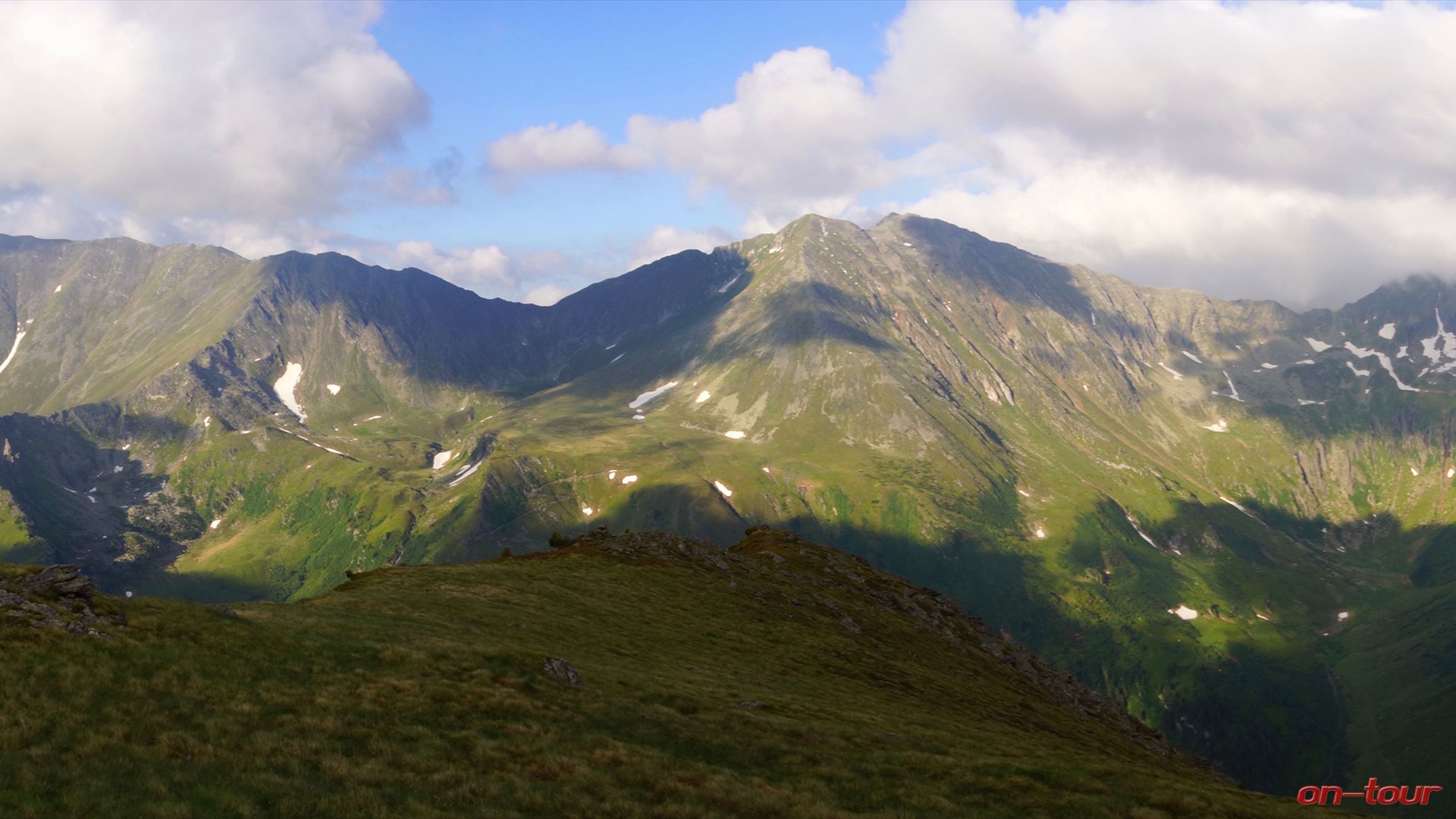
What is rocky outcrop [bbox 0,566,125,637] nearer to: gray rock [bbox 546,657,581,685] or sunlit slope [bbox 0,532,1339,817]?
sunlit slope [bbox 0,532,1339,817]

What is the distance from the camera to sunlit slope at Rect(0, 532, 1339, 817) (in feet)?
81.2

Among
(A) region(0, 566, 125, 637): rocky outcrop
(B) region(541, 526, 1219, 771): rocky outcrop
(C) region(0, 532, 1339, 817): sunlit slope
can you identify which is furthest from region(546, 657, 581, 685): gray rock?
(B) region(541, 526, 1219, 771): rocky outcrop

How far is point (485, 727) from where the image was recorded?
106ft

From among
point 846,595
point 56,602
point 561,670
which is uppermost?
point 846,595

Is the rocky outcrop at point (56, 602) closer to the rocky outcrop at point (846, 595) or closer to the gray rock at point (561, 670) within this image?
the gray rock at point (561, 670)

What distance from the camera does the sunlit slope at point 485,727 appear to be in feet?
81.2

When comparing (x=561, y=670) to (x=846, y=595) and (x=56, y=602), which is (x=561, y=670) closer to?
(x=56, y=602)

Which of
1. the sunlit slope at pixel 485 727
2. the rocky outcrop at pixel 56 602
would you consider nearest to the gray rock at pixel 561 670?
the sunlit slope at pixel 485 727

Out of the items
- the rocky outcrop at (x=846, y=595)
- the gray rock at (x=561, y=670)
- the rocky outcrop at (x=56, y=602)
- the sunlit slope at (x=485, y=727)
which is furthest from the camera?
the rocky outcrop at (x=846, y=595)

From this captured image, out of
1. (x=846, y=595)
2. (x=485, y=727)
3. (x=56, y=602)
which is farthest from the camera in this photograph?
(x=846, y=595)

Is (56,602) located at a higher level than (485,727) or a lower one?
higher

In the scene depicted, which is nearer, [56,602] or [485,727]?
[485,727]

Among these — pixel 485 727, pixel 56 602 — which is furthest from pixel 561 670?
pixel 56 602

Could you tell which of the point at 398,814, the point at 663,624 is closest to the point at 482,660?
the point at 398,814
